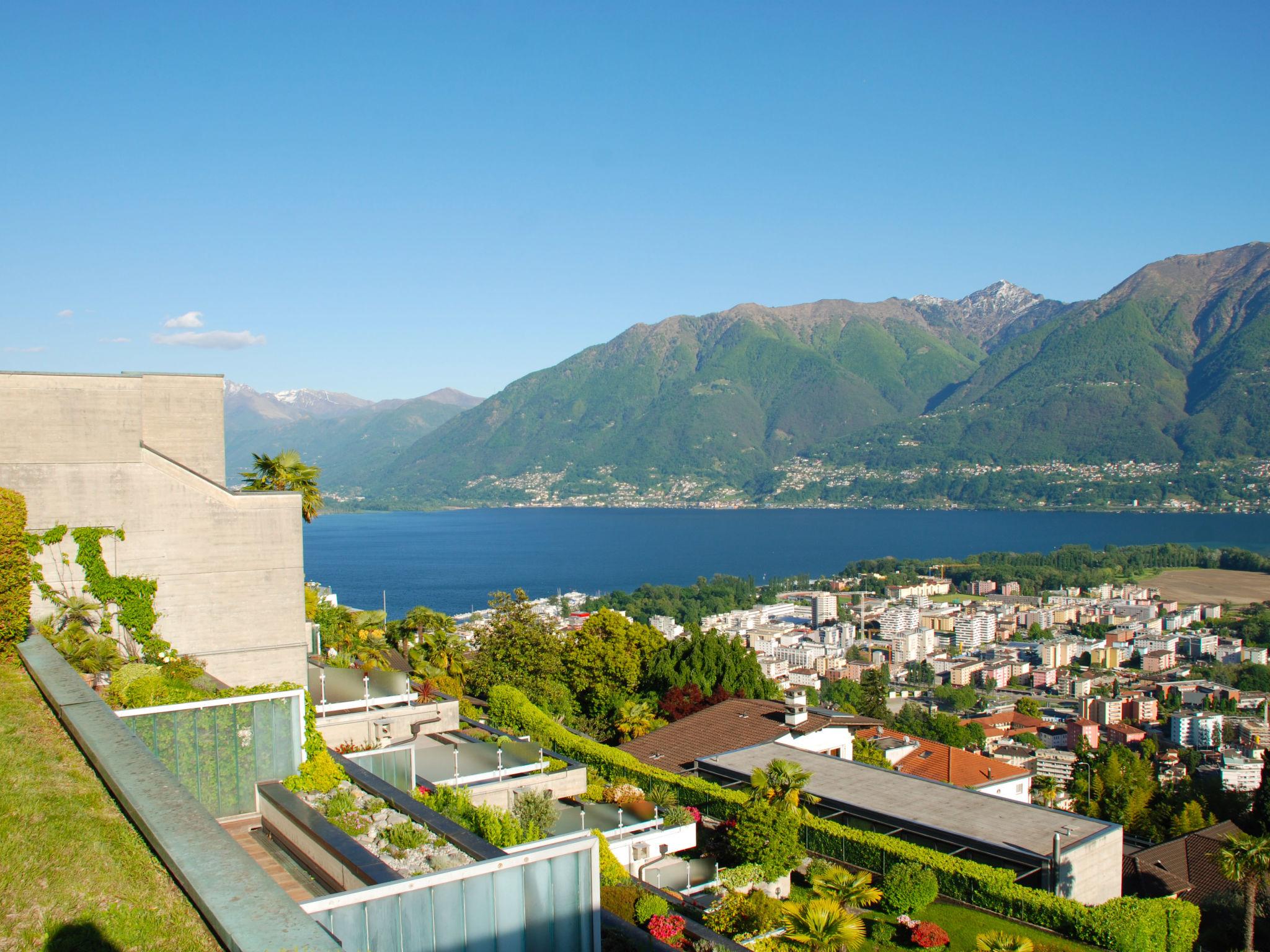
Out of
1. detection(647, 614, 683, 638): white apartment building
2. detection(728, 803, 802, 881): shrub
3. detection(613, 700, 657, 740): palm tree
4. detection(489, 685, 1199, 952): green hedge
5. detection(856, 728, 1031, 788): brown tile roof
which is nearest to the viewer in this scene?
detection(489, 685, 1199, 952): green hedge

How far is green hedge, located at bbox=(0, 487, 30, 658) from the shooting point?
7.51m

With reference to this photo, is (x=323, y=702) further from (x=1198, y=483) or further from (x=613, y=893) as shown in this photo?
(x=1198, y=483)

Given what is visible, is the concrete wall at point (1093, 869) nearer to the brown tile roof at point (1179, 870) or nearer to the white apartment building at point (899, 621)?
the brown tile roof at point (1179, 870)

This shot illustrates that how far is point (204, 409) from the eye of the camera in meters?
14.5

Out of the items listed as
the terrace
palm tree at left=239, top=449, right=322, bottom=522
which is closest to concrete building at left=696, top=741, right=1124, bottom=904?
palm tree at left=239, top=449, right=322, bottom=522

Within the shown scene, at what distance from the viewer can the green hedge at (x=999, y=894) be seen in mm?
10914

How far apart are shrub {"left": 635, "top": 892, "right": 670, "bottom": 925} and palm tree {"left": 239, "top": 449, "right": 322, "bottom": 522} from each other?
31.5 feet

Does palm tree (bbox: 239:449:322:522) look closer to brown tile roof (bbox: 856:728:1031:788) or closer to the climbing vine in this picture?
the climbing vine

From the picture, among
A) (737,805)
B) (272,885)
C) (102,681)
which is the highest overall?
(272,885)

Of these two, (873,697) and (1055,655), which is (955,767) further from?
(1055,655)

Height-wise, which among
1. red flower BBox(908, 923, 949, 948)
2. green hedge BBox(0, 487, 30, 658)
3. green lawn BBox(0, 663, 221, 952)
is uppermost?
green hedge BBox(0, 487, 30, 658)

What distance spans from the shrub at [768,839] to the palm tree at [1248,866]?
20.3 ft

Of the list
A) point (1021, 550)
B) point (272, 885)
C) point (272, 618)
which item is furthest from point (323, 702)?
point (1021, 550)

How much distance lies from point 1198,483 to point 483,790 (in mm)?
214109
